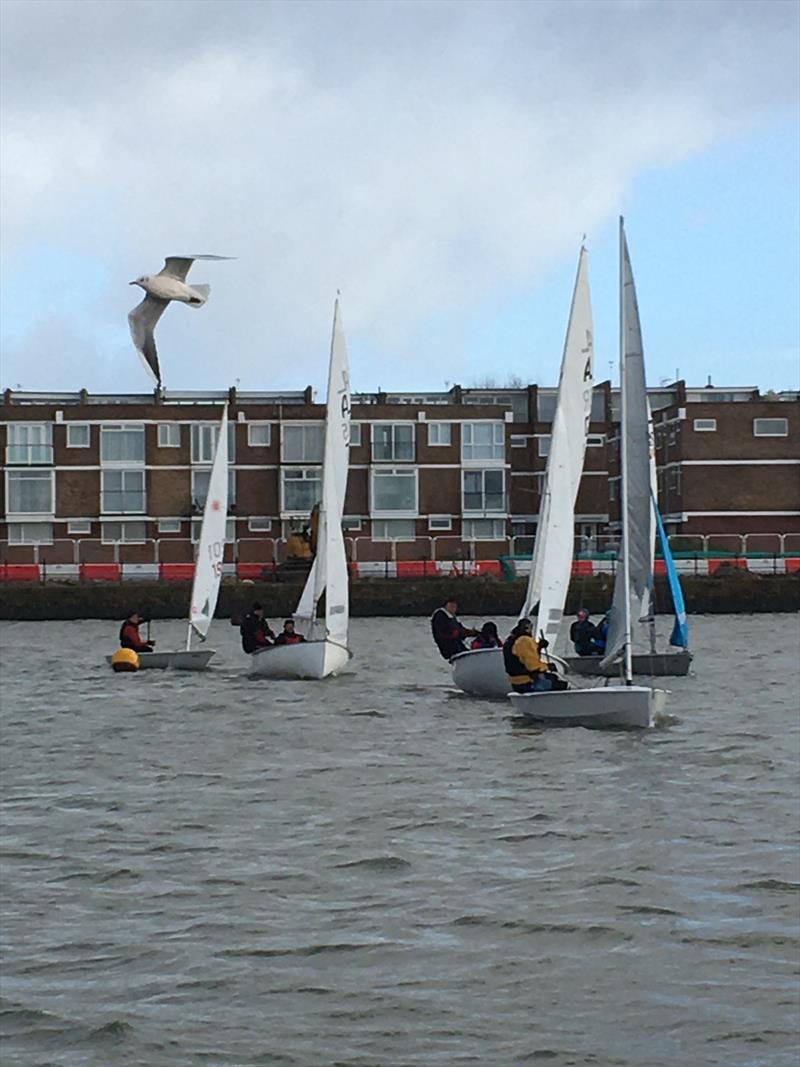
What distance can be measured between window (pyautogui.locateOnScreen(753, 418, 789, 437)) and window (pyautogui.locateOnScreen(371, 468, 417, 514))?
64.0 ft

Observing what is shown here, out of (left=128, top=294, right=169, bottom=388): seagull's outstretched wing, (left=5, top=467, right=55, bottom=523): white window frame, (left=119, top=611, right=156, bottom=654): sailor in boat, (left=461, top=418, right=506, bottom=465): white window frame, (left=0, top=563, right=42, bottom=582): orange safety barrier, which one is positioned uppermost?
(left=461, top=418, right=506, bottom=465): white window frame

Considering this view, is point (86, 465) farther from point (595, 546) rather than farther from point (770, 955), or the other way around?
point (770, 955)

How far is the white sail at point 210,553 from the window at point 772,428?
60205 millimetres

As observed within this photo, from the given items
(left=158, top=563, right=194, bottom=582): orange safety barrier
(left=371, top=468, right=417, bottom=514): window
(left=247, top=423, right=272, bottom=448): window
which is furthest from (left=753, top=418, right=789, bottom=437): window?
(left=158, top=563, right=194, bottom=582): orange safety barrier

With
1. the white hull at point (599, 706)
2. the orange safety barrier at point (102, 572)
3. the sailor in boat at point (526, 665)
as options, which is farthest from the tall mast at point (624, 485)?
the orange safety barrier at point (102, 572)

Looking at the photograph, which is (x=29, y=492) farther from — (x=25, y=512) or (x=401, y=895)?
(x=401, y=895)

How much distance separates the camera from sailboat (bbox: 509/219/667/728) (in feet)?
93.3

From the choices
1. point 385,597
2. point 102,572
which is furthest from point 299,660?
point 102,572

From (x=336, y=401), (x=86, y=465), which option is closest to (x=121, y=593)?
(x=86, y=465)

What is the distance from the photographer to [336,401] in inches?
1591

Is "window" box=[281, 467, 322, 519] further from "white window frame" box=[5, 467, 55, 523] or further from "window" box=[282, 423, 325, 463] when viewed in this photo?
"white window frame" box=[5, 467, 55, 523]

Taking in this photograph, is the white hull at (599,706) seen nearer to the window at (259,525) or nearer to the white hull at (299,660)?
the white hull at (299,660)

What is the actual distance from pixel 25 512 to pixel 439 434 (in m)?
23.5

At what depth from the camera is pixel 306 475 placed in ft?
328
